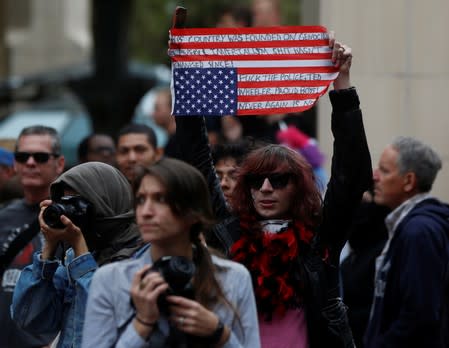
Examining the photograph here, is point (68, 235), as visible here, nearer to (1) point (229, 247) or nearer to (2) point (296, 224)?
(1) point (229, 247)

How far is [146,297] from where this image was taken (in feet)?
15.0

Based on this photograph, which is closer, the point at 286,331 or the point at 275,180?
the point at 286,331

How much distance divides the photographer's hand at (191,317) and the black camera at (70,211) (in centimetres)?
125

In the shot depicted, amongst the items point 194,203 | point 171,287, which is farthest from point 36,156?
point 171,287

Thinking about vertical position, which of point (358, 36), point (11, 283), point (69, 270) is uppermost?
point (358, 36)

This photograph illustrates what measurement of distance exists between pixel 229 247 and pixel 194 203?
1.22 metres

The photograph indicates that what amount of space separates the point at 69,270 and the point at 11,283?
2.13m

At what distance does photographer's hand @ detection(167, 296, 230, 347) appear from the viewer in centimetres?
463

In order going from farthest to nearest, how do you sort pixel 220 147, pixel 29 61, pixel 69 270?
pixel 29 61, pixel 220 147, pixel 69 270

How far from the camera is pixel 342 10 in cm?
1055

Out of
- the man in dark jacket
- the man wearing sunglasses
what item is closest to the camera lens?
the man wearing sunglasses

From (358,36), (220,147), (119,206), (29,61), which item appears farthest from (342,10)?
(29,61)

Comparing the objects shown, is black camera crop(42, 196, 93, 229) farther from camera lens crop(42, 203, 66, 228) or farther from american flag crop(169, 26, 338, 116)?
american flag crop(169, 26, 338, 116)

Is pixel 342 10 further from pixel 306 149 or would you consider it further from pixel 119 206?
pixel 119 206
